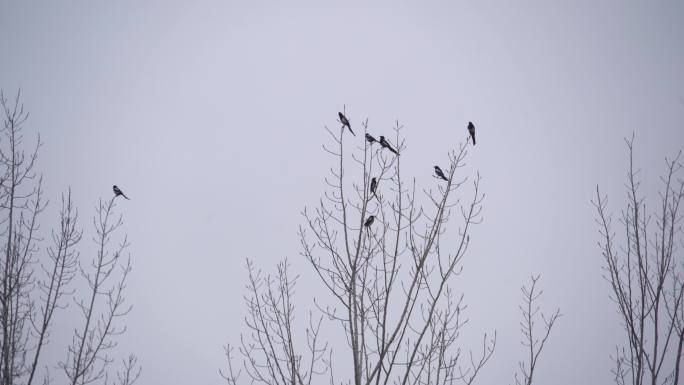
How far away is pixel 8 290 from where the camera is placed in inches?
173

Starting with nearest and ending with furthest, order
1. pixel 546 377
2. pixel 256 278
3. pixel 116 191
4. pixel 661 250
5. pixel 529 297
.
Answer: pixel 661 250, pixel 529 297, pixel 256 278, pixel 116 191, pixel 546 377

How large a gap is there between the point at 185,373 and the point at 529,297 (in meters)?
134

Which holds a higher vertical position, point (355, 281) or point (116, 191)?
point (116, 191)

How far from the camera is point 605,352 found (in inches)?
4203

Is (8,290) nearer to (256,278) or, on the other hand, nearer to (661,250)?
Result: (256,278)

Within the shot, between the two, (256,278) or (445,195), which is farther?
(256,278)

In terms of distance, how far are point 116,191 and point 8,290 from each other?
404cm

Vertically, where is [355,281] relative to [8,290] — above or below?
below

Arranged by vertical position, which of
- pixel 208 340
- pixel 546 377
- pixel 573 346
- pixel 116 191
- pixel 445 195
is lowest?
pixel 445 195

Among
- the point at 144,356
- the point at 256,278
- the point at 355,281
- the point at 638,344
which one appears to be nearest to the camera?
the point at 355,281

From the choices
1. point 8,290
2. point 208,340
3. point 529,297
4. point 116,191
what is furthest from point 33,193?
point 208,340

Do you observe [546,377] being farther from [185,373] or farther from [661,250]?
[661,250]

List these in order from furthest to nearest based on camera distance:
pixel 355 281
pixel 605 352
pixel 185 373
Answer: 1. pixel 185 373
2. pixel 605 352
3. pixel 355 281

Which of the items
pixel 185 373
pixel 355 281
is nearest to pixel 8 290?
pixel 355 281
